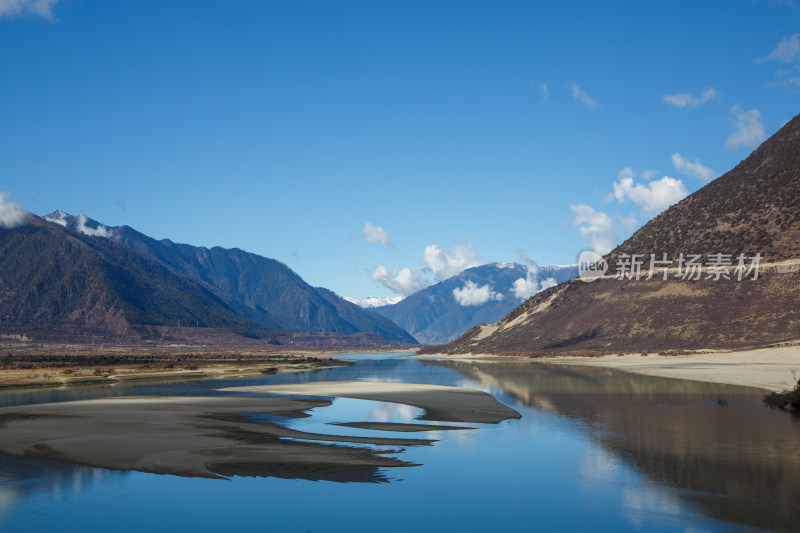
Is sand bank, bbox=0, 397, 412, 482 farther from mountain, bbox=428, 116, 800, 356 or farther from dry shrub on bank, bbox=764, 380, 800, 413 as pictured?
mountain, bbox=428, 116, 800, 356

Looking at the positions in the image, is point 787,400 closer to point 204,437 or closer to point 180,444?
point 204,437

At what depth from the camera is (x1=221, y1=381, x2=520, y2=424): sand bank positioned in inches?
1540

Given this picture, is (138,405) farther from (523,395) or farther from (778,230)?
(778,230)

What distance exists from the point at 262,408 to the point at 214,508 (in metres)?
24.1

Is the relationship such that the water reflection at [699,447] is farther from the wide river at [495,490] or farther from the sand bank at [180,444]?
the sand bank at [180,444]

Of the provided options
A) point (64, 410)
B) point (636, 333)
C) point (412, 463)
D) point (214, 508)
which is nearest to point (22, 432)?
point (64, 410)

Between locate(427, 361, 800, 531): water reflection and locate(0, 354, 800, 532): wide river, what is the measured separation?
74 mm

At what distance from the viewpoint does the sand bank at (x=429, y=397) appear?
3912cm

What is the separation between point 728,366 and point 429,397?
131ft

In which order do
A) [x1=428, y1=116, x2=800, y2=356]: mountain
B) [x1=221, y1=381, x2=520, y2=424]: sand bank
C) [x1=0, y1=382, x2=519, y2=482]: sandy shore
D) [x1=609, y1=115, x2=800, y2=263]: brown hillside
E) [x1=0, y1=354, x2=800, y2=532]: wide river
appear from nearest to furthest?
[x1=0, y1=354, x2=800, y2=532]: wide river → [x1=0, y1=382, x2=519, y2=482]: sandy shore → [x1=221, y1=381, x2=520, y2=424]: sand bank → [x1=428, y1=116, x2=800, y2=356]: mountain → [x1=609, y1=115, x2=800, y2=263]: brown hillside

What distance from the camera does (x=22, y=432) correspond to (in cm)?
3088

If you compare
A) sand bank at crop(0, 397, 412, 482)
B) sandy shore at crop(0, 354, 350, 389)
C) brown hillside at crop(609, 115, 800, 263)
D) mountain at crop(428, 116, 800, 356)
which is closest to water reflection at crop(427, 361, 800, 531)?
sand bank at crop(0, 397, 412, 482)

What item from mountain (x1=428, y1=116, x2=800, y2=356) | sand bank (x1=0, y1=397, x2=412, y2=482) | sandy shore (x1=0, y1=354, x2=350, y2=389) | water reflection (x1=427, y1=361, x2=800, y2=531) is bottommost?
sandy shore (x1=0, y1=354, x2=350, y2=389)

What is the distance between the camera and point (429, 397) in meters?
50.9
